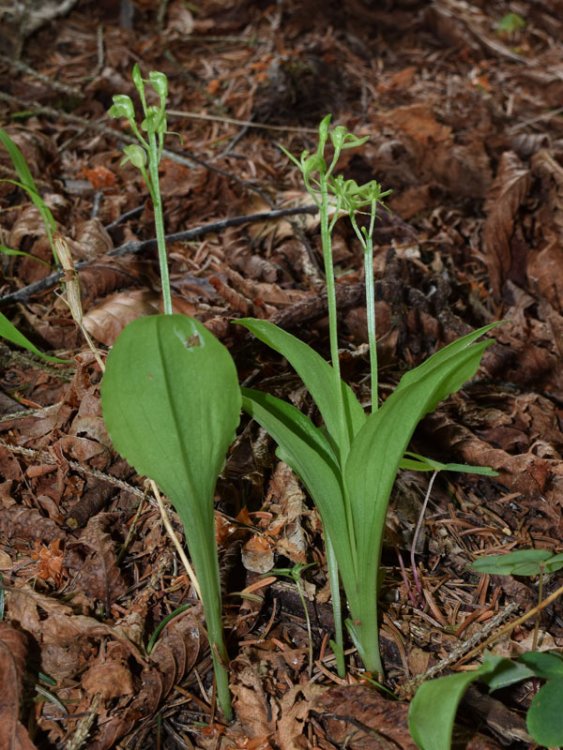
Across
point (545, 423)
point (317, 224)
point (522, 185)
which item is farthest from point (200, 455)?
point (522, 185)

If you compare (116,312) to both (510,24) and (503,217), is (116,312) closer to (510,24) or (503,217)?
(503,217)

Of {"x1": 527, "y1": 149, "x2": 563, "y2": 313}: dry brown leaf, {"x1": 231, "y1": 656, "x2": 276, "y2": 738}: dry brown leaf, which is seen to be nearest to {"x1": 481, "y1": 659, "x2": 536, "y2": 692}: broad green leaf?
{"x1": 231, "y1": 656, "x2": 276, "y2": 738}: dry brown leaf

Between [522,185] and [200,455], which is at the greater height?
[200,455]

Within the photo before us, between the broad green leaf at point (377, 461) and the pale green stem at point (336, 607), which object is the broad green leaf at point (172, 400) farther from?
the pale green stem at point (336, 607)

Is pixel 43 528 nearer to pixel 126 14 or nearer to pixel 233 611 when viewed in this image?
pixel 233 611

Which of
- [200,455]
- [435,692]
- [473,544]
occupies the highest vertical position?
[200,455]

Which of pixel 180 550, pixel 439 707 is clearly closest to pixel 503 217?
pixel 180 550

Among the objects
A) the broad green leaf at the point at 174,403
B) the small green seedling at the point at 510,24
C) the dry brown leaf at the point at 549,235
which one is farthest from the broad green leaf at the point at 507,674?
the small green seedling at the point at 510,24
